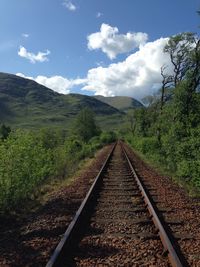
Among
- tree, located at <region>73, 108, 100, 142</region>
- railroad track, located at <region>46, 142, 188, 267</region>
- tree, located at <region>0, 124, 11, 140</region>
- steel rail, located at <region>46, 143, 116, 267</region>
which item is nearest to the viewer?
steel rail, located at <region>46, 143, 116, 267</region>

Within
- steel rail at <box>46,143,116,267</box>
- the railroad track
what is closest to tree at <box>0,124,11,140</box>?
the railroad track

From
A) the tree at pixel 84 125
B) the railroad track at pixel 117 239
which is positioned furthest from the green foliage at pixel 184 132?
the tree at pixel 84 125

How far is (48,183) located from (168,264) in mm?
11399

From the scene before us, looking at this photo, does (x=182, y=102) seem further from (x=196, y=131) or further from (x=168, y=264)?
A: (x=168, y=264)

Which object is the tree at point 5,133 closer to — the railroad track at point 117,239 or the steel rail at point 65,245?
the railroad track at point 117,239

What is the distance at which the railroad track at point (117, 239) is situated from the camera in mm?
5684

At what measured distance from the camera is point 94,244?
6.52 m

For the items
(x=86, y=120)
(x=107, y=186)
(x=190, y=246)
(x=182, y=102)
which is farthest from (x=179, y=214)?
(x=86, y=120)

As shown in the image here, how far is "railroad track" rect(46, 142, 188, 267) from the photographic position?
5.68m

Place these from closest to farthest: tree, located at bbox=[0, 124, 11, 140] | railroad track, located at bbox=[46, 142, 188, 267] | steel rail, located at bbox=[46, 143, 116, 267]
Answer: steel rail, located at bbox=[46, 143, 116, 267] → railroad track, located at bbox=[46, 142, 188, 267] → tree, located at bbox=[0, 124, 11, 140]

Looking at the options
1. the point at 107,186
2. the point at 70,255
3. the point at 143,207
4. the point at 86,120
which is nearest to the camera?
the point at 70,255

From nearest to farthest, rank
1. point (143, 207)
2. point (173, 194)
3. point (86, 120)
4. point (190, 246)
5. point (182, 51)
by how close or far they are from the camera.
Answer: point (190, 246) < point (143, 207) < point (173, 194) < point (182, 51) < point (86, 120)

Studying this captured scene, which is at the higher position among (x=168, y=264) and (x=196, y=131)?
(x=196, y=131)

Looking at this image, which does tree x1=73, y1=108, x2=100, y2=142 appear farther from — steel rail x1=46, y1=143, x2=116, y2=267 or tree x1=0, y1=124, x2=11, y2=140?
steel rail x1=46, y1=143, x2=116, y2=267
